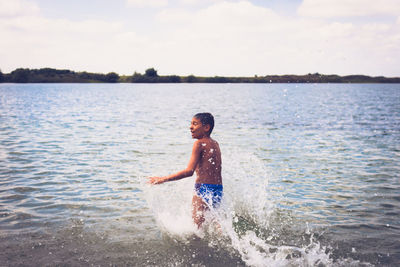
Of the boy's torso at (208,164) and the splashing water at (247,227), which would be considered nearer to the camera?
the splashing water at (247,227)

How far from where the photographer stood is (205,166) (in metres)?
5.51

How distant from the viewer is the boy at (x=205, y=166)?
5.47m

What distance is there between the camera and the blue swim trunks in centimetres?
553

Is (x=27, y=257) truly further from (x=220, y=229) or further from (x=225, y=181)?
(x=225, y=181)

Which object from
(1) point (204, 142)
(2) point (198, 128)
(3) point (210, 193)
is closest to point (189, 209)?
(3) point (210, 193)

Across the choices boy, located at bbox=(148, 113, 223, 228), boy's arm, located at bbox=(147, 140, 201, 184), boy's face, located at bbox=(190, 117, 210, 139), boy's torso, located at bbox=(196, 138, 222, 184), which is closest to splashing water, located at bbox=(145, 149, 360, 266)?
boy, located at bbox=(148, 113, 223, 228)

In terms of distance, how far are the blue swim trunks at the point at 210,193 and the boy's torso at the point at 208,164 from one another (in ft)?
0.23

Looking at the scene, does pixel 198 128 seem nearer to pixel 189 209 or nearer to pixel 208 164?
pixel 208 164

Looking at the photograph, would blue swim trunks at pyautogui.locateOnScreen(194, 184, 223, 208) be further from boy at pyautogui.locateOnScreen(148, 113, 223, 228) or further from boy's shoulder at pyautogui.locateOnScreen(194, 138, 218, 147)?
boy's shoulder at pyautogui.locateOnScreen(194, 138, 218, 147)

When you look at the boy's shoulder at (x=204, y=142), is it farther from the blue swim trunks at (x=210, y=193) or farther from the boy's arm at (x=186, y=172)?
the blue swim trunks at (x=210, y=193)

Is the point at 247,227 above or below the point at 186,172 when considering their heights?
below

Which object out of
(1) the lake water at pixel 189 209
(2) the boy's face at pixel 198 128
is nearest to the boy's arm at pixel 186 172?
(2) the boy's face at pixel 198 128

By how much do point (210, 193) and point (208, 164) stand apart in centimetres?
49

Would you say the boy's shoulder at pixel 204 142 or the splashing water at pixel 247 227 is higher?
the boy's shoulder at pixel 204 142
